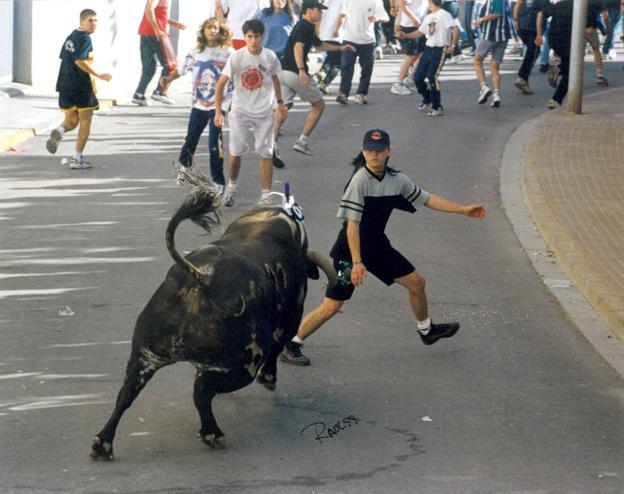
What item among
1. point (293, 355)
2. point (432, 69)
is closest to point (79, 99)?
point (432, 69)

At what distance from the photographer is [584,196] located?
14.6m

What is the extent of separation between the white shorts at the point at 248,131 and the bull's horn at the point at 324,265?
5715 millimetres

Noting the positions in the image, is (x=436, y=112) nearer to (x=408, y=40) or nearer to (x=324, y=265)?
(x=408, y=40)

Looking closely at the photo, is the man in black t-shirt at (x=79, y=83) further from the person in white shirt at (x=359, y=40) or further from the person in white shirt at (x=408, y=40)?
the person in white shirt at (x=408, y=40)

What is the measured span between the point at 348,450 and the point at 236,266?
45.4 inches

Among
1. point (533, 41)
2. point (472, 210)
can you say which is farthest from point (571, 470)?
point (533, 41)

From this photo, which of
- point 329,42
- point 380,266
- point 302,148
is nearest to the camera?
point 380,266

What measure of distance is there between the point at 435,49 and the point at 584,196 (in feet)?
24.7

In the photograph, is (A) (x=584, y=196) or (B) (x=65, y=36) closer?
(A) (x=584, y=196)

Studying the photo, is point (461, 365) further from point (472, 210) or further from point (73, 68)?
point (73, 68)

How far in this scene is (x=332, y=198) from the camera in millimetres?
14859

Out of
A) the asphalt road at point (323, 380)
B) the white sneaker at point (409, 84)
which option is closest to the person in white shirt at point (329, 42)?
the white sneaker at point (409, 84)

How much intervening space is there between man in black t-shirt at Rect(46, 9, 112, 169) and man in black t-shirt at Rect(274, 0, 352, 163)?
2395 millimetres

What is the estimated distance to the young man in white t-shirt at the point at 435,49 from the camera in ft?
70.8
